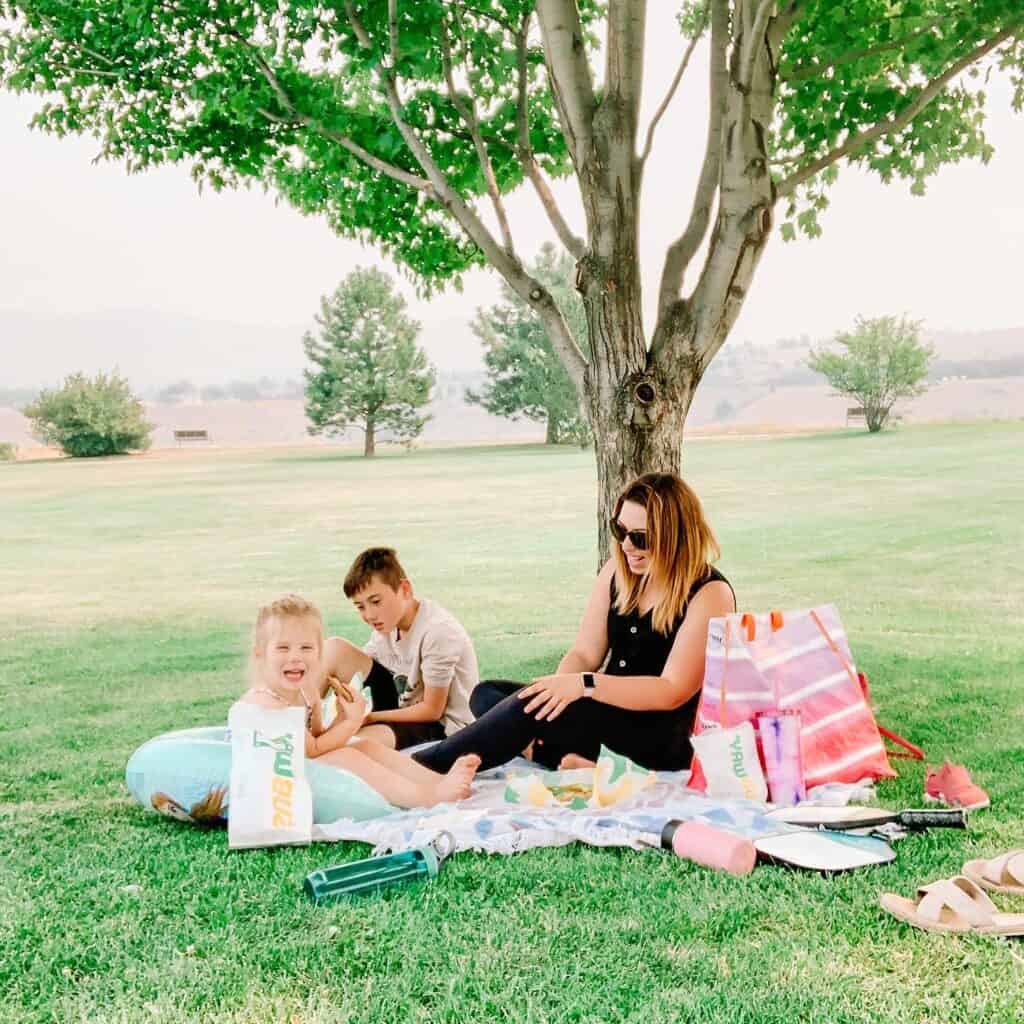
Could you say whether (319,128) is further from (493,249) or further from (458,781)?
(458,781)

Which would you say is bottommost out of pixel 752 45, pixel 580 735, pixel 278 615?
pixel 580 735

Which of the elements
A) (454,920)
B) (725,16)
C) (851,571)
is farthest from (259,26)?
(851,571)

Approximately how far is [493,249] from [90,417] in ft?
83.4

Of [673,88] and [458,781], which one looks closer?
[458,781]

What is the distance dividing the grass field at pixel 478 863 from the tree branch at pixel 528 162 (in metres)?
2.31

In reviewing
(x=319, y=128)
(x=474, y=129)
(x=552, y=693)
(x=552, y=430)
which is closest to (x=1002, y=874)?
(x=552, y=693)

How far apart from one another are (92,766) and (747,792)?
2427mm

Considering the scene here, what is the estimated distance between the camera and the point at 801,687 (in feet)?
11.3

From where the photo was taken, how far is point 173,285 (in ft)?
76.8

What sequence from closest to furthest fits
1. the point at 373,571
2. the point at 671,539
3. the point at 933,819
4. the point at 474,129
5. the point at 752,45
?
the point at 933,819 → the point at 671,539 → the point at 373,571 → the point at 752,45 → the point at 474,129

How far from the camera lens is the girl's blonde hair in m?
3.28

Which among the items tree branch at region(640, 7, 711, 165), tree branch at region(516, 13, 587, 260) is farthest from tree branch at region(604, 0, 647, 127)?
tree branch at region(516, 13, 587, 260)

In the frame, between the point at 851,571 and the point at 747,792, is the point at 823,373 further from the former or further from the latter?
the point at 747,792

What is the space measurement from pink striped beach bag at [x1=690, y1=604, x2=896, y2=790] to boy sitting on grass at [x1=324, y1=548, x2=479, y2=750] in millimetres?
875
